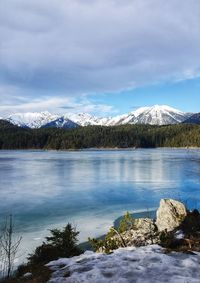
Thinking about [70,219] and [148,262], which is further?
[70,219]

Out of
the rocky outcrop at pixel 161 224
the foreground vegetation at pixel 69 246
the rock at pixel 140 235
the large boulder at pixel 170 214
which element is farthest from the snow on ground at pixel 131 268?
the large boulder at pixel 170 214

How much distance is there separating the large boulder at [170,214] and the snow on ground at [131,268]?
13.4 metres

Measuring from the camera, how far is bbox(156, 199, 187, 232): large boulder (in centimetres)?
2484

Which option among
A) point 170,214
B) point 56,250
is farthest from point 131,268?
point 170,214

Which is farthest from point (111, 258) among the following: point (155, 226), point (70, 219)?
point (70, 219)

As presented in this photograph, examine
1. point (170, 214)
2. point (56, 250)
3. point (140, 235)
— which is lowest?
point (140, 235)

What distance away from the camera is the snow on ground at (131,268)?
9.47 m

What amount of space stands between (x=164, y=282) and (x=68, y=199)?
36.1 meters

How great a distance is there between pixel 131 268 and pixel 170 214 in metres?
15.9

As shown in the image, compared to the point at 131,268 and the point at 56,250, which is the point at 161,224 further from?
the point at 131,268

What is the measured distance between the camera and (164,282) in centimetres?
919

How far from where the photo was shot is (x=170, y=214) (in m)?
25.5

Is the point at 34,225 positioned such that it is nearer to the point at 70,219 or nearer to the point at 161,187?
the point at 70,219

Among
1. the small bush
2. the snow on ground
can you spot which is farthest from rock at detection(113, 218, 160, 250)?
the snow on ground
